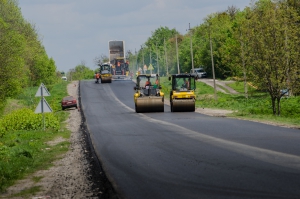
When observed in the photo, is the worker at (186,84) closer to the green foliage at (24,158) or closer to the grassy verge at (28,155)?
the grassy verge at (28,155)

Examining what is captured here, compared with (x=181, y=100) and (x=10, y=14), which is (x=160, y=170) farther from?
(x=10, y=14)

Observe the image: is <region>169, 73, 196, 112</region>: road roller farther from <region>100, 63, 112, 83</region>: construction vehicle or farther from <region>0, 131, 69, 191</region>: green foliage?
<region>100, 63, 112, 83</region>: construction vehicle

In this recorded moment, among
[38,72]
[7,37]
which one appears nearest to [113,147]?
[7,37]

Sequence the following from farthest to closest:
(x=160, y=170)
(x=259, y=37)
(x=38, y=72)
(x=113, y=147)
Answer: (x=38, y=72)
(x=259, y=37)
(x=113, y=147)
(x=160, y=170)

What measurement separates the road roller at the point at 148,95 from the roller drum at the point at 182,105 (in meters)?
1.00

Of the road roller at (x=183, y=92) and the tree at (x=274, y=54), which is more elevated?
the tree at (x=274, y=54)

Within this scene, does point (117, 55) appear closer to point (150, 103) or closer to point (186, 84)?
point (150, 103)

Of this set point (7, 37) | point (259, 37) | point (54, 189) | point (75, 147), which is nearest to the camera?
point (54, 189)

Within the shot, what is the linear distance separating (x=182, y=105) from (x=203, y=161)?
27981mm

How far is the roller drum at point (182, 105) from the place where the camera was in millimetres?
43000

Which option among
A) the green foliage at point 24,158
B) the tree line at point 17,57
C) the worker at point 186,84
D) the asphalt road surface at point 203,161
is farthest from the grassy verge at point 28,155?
the tree line at point 17,57

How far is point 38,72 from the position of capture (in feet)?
339

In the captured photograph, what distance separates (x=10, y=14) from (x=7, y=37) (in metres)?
25.1

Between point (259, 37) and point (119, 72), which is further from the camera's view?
point (119, 72)
